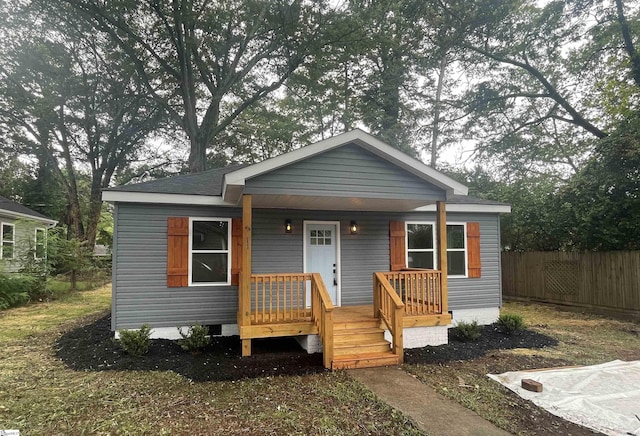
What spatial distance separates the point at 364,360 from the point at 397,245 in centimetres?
314

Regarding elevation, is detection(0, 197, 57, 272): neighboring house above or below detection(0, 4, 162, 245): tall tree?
below

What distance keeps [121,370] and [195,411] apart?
1.97 meters

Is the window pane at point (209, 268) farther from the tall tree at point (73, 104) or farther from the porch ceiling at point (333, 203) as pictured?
the tall tree at point (73, 104)

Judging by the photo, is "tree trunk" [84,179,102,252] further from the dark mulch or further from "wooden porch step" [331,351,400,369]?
the dark mulch

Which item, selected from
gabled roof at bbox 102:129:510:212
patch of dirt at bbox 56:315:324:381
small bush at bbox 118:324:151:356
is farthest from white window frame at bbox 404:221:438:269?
small bush at bbox 118:324:151:356

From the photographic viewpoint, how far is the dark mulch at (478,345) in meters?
5.77

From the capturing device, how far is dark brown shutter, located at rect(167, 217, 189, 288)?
6.50 meters

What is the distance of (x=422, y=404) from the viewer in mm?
4016

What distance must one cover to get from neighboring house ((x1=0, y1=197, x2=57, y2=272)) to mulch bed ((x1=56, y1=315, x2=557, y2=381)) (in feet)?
23.3

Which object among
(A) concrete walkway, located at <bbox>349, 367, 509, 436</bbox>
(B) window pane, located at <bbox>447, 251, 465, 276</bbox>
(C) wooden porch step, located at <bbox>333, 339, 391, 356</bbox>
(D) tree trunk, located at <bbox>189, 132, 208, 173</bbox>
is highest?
(D) tree trunk, located at <bbox>189, 132, 208, 173</bbox>

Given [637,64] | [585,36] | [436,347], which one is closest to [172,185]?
[436,347]

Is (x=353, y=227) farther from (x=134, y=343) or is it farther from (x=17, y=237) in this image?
(x=17, y=237)

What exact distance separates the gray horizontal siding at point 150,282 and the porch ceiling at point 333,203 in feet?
4.43

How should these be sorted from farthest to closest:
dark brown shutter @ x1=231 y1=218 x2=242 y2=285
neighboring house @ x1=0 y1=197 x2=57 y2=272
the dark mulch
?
neighboring house @ x1=0 y1=197 x2=57 y2=272, dark brown shutter @ x1=231 y1=218 x2=242 y2=285, the dark mulch
